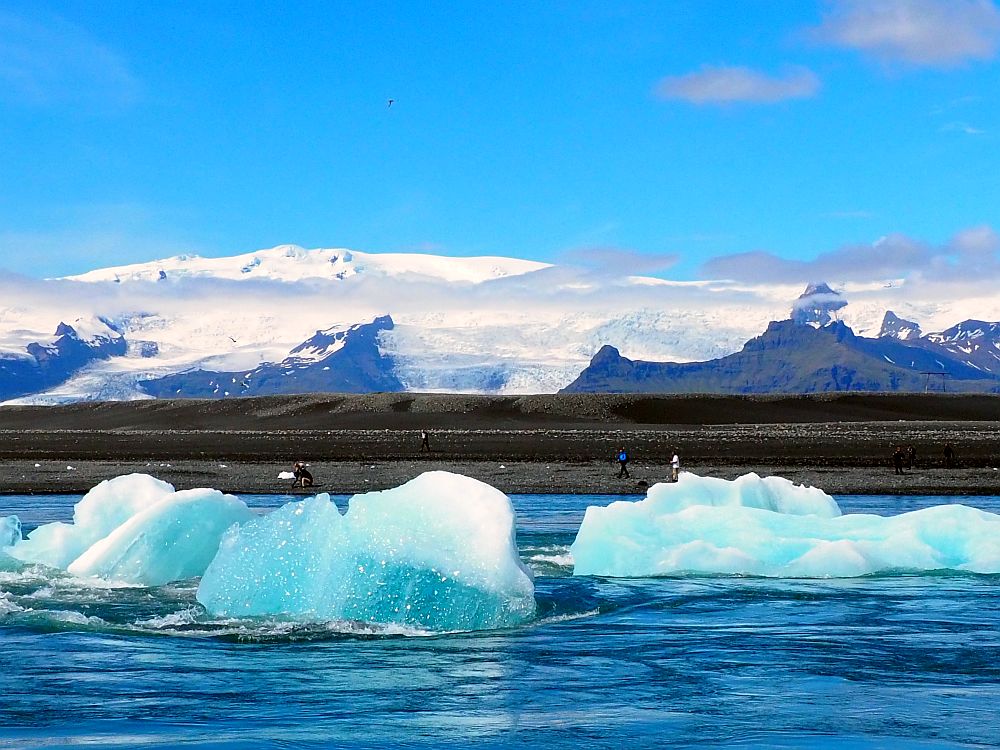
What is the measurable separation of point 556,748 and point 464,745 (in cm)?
76

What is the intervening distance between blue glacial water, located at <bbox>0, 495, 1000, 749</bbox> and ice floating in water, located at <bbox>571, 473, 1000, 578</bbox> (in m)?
1.18

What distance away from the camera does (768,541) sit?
22.6m

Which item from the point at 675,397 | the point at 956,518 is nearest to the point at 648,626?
the point at 956,518

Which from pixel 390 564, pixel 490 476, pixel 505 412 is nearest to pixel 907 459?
pixel 490 476

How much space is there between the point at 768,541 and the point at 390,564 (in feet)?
27.5

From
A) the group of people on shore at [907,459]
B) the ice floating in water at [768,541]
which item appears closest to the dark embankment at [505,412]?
the group of people on shore at [907,459]

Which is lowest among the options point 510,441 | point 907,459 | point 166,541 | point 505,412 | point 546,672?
point 546,672

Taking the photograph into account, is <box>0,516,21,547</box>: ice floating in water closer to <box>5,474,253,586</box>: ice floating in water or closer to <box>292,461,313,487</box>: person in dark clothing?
<box>5,474,253,586</box>: ice floating in water

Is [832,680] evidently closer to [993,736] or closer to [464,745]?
[993,736]

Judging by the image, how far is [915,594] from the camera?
19531 millimetres

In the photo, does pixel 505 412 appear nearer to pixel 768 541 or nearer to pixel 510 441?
pixel 510 441

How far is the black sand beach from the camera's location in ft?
155

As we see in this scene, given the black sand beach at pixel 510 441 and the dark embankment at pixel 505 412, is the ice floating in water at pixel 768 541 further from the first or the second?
the dark embankment at pixel 505 412

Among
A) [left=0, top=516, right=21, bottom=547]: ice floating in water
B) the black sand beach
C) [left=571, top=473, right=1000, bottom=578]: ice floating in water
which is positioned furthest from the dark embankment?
[left=0, top=516, right=21, bottom=547]: ice floating in water
